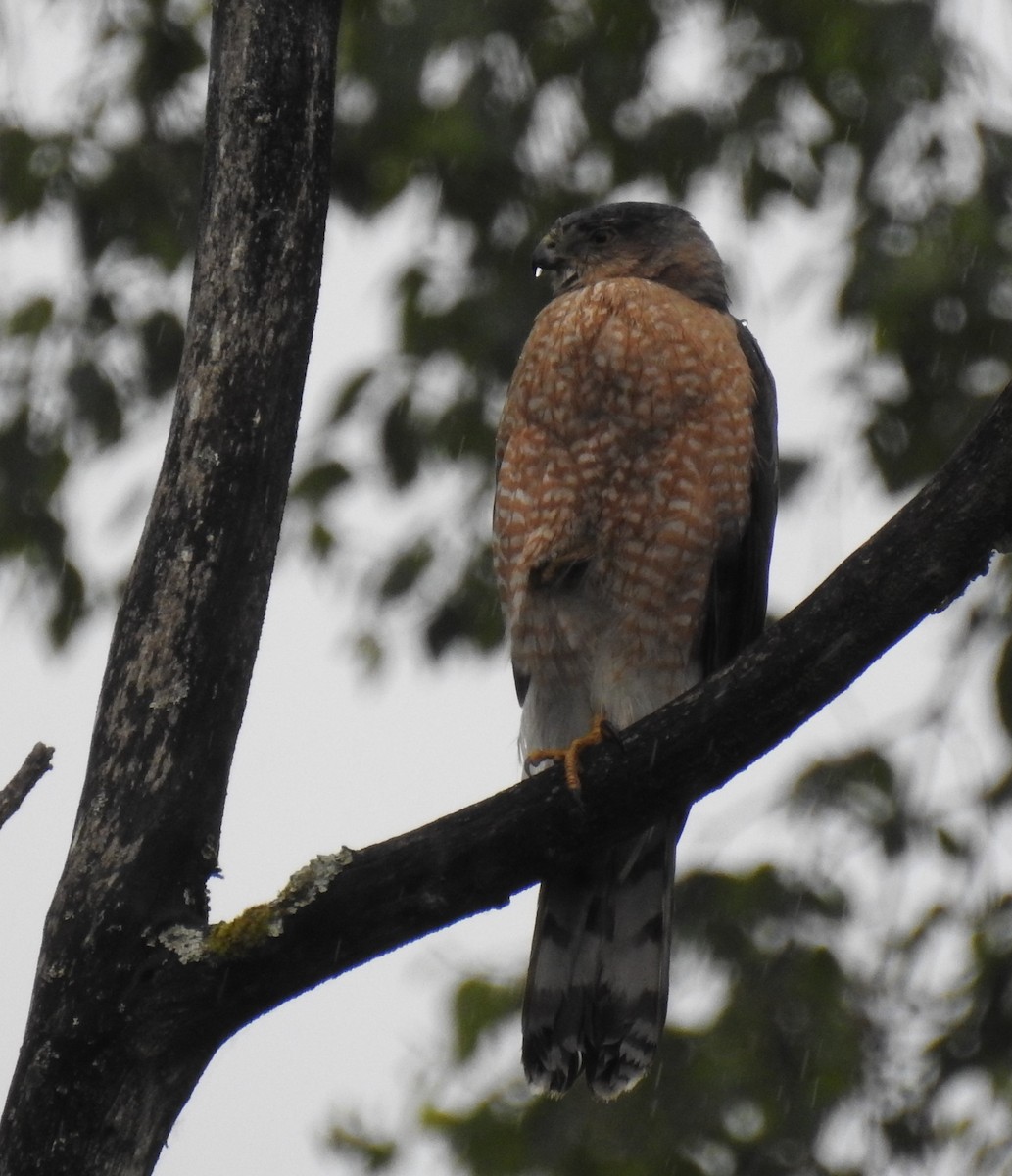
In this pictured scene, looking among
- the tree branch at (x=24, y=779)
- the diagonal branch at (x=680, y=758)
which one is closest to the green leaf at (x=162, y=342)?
the tree branch at (x=24, y=779)

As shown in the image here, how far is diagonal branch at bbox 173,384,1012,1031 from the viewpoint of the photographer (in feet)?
7.30

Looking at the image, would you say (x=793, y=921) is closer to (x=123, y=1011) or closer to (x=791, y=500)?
(x=791, y=500)

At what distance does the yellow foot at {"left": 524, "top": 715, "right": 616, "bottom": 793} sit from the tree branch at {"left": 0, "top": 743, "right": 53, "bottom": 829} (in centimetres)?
75

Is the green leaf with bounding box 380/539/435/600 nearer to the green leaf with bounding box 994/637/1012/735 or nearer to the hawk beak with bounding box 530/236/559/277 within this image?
the hawk beak with bounding box 530/236/559/277

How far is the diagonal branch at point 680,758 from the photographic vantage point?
2.22 meters

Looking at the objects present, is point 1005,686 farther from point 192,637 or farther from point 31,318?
point 31,318

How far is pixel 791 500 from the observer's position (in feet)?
13.7

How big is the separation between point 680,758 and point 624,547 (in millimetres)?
1251

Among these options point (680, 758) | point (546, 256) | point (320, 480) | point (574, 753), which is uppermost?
point (546, 256)

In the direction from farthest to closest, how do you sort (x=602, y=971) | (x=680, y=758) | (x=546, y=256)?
(x=546, y=256)
(x=602, y=971)
(x=680, y=758)

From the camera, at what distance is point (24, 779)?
2.37m

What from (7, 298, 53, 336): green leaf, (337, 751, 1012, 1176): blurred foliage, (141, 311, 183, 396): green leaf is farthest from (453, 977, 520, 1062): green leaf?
(7, 298, 53, 336): green leaf

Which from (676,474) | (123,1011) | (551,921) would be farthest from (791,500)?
(123,1011)

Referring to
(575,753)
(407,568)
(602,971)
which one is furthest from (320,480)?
(575,753)
